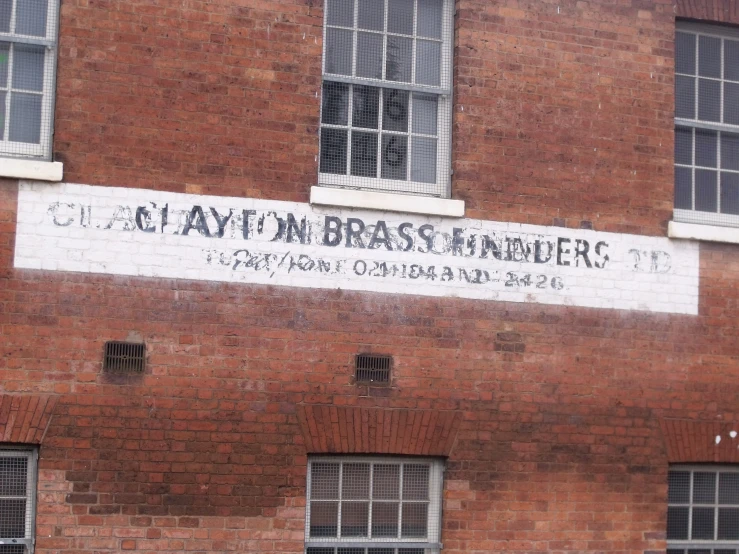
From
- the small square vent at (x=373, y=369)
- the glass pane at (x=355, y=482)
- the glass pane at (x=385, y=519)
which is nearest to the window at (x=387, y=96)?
the small square vent at (x=373, y=369)

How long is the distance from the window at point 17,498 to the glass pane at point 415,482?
291 cm

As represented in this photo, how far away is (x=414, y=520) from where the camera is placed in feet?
31.7

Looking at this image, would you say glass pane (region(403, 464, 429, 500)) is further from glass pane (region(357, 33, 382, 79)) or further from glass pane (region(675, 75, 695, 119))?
glass pane (region(675, 75, 695, 119))

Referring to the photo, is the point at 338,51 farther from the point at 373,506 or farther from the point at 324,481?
the point at 373,506

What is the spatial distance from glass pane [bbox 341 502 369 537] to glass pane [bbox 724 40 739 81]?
518 cm

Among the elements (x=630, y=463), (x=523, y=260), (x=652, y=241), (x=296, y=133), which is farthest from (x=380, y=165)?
(x=630, y=463)

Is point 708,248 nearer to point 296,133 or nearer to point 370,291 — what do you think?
point 370,291

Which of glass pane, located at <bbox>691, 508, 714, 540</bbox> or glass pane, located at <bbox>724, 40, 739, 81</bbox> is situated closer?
glass pane, located at <bbox>691, 508, 714, 540</bbox>

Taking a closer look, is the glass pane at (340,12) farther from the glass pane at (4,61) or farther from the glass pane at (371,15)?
the glass pane at (4,61)

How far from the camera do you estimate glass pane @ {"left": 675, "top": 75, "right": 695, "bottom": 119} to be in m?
10.8

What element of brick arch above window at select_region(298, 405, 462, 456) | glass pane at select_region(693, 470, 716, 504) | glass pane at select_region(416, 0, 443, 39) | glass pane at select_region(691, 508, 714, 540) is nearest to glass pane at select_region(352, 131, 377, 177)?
glass pane at select_region(416, 0, 443, 39)

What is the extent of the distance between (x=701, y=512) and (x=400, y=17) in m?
4.99

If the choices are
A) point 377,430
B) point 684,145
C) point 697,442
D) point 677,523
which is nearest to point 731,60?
point 684,145

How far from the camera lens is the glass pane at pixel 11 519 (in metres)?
8.73
